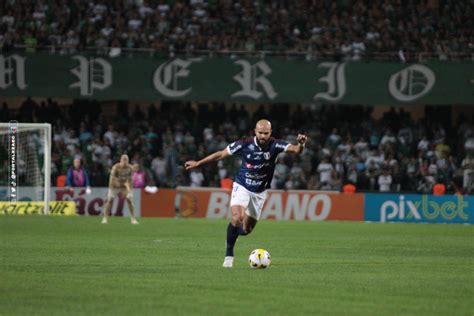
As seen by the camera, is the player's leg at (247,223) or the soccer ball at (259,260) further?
the player's leg at (247,223)

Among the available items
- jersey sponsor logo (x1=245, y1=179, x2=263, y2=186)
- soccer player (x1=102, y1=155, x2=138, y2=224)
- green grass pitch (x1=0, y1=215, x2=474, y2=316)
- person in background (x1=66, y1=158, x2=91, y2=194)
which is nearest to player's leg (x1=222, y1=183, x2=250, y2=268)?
jersey sponsor logo (x1=245, y1=179, x2=263, y2=186)

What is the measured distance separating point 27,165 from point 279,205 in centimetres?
888

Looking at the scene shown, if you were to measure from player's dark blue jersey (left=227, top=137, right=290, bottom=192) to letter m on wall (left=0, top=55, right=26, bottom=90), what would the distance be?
2201cm

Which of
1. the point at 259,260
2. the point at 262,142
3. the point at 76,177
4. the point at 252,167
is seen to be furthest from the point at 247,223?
the point at 76,177

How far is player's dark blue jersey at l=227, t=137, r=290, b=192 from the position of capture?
51.1ft

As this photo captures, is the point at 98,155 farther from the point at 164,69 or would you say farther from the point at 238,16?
the point at 238,16

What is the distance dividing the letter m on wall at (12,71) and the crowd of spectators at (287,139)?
223 cm

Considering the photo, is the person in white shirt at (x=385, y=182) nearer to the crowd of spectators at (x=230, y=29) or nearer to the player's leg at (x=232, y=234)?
the crowd of spectators at (x=230, y=29)

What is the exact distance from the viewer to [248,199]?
51.1 ft

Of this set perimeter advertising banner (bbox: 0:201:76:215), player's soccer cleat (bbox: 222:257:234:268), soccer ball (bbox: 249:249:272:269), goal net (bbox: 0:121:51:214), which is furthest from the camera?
perimeter advertising banner (bbox: 0:201:76:215)

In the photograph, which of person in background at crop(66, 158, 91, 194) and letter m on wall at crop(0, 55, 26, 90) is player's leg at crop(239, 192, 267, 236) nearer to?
person in background at crop(66, 158, 91, 194)

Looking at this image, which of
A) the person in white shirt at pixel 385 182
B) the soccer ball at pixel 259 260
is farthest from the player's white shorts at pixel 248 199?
the person in white shirt at pixel 385 182

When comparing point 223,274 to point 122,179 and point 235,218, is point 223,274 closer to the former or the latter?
point 235,218

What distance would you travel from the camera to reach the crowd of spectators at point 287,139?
35.2 meters
